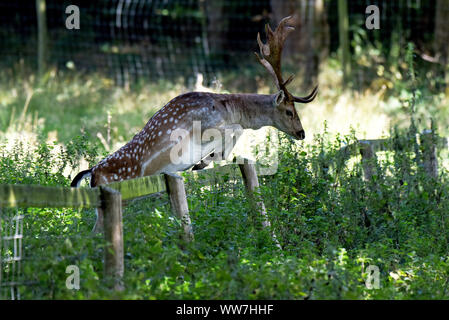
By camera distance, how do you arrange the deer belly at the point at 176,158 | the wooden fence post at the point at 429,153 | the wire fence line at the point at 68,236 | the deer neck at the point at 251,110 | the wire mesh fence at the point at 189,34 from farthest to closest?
the wire mesh fence at the point at 189,34, the wooden fence post at the point at 429,153, the deer neck at the point at 251,110, the deer belly at the point at 176,158, the wire fence line at the point at 68,236

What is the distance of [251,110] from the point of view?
7.91 metres

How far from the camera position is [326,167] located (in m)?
8.09

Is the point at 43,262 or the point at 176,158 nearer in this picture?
the point at 43,262

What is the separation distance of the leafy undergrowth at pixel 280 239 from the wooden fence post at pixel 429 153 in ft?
0.36

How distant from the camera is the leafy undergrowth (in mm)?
4797

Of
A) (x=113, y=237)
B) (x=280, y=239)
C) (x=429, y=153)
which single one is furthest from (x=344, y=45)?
(x=113, y=237)

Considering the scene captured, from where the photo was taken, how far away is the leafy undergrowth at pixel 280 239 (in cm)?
480

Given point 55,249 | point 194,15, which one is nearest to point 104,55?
point 194,15

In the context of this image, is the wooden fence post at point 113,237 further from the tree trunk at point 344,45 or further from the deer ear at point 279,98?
the tree trunk at point 344,45

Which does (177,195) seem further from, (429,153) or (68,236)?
(429,153)

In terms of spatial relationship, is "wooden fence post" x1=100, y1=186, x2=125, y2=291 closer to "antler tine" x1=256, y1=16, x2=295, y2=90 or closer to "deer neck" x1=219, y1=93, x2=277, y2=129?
"deer neck" x1=219, y1=93, x2=277, y2=129

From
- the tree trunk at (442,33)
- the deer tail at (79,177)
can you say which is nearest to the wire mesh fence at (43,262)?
the deer tail at (79,177)

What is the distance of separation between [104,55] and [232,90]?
16.7 feet

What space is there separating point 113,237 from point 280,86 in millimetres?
3522
